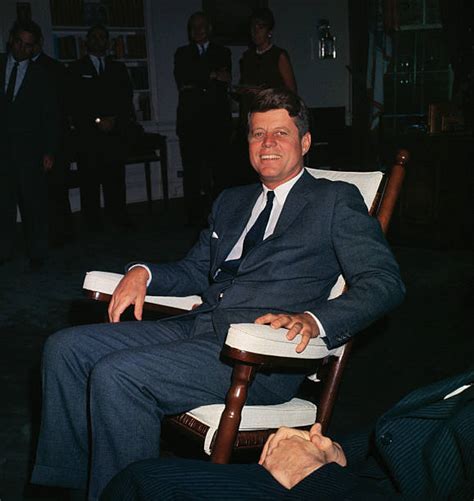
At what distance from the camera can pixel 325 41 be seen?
998 cm

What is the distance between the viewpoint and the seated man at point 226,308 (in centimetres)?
188

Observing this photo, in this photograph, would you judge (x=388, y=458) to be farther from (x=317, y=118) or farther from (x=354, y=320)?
(x=317, y=118)

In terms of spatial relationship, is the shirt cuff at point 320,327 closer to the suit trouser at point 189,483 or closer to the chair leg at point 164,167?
the suit trouser at point 189,483

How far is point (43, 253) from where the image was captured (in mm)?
5387

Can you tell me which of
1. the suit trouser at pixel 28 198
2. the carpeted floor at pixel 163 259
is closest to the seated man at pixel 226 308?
the carpeted floor at pixel 163 259

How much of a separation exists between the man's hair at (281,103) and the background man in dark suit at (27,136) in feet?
11.0

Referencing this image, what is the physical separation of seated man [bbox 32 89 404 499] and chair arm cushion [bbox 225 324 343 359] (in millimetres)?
28

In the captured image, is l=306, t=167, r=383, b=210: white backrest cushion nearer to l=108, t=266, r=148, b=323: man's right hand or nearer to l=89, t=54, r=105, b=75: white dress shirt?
l=108, t=266, r=148, b=323: man's right hand

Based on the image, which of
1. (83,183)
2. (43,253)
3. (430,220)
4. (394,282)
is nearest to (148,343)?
(394,282)

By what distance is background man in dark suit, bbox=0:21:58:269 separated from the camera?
16.8ft

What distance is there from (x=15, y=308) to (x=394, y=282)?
9.84 feet

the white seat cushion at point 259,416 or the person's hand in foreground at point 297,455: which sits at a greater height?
the person's hand in foreground at point 297,455

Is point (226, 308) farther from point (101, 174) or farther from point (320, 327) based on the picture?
point (101, 174)

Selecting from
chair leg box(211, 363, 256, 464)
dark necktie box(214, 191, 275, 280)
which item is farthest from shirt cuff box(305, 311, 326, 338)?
dark necktie box(214, 191, 275, 280)
